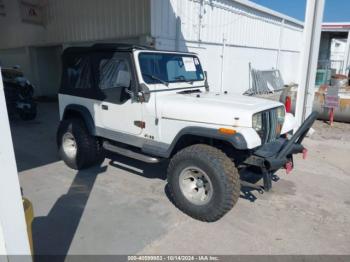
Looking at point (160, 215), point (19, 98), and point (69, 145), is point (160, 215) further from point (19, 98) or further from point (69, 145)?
point (19, 98)

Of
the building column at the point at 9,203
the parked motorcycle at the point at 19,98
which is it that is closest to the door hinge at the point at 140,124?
the building column at the point at 9,203

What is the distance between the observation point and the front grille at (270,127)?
3469mm

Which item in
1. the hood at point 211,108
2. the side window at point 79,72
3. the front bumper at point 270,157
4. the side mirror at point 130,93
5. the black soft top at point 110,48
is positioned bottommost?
the front bumper at point 270,157

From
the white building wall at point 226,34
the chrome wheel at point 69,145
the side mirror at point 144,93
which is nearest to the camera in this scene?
the side mirror at point 144,93

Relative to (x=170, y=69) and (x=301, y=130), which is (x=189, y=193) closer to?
(x=301, y=130)

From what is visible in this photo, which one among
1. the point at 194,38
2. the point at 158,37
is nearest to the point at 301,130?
the point at 158,37

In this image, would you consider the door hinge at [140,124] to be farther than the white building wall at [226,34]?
No

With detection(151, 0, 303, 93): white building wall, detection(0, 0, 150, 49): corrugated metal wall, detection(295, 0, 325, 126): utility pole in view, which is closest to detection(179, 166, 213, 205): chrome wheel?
detection(295, 0, 325, 126): utility pole

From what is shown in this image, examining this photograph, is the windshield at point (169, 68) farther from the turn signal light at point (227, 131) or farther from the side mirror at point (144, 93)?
the turn signal light at point (227, 131)

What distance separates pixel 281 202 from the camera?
→ 3.90 metres

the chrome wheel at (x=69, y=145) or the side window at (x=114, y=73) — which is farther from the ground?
the side window at (x=114, y=73)

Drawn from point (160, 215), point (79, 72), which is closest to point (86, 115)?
point (79, 72)

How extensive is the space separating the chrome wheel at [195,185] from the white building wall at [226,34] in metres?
5.93

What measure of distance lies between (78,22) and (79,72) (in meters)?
7.34
